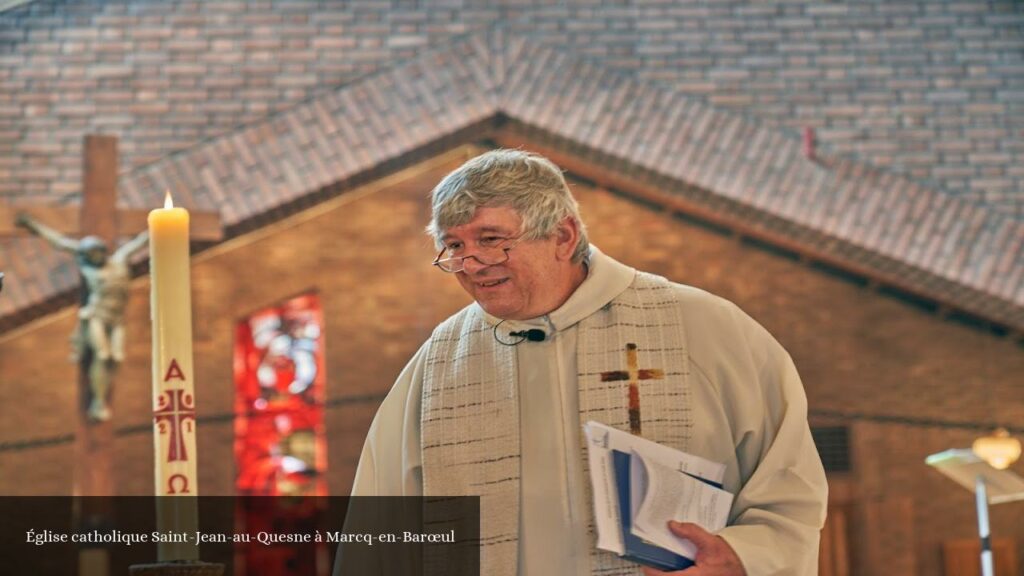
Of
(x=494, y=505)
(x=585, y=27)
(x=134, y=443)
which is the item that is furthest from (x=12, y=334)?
(x=494, y=505)

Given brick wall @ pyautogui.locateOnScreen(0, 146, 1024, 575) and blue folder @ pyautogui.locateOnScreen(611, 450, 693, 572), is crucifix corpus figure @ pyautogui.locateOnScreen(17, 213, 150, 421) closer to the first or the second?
brick wall @ pyautogui.locateOnScreen(0, 146, 1024, 575)

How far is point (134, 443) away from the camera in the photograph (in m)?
8.61

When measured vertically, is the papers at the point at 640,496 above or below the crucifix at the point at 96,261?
below

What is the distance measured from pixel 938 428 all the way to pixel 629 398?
6.90 m

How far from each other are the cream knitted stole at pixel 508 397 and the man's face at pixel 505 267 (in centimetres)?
16

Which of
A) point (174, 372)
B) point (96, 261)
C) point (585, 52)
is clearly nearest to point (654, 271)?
point (585, 52)

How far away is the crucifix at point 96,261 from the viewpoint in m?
7.36

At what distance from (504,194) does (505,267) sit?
5.0 inches

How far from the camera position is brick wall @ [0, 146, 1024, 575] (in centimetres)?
876

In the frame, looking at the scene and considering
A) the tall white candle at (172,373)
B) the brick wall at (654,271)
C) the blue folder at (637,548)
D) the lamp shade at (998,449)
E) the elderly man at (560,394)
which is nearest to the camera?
the tall white candle at (172,373)

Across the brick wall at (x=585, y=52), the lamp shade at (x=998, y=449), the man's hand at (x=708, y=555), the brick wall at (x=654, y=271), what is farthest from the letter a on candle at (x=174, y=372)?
the lamp shade at (x=998, y=449)

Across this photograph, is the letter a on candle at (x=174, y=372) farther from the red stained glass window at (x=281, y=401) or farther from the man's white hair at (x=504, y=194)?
the red stained glass window at (x=281, y=401)

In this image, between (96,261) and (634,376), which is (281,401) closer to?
(96,261)

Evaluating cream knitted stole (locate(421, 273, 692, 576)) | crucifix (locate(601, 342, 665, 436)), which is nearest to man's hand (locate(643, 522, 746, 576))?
cream knitted stole (locate(421, 273, 692, 576))
